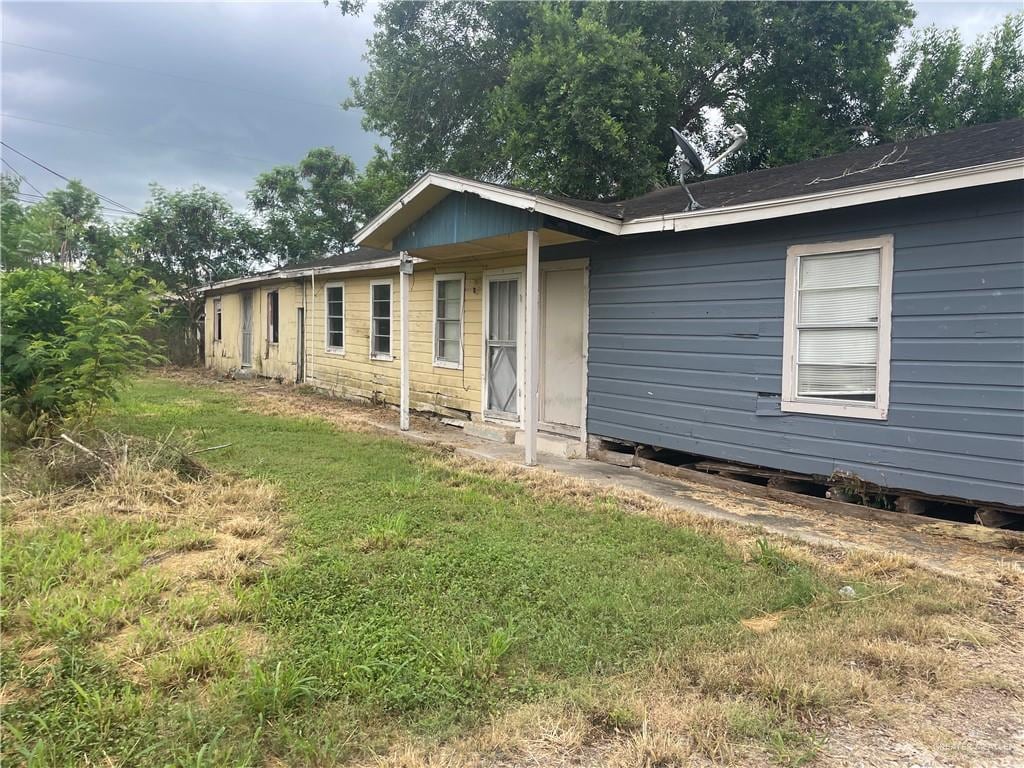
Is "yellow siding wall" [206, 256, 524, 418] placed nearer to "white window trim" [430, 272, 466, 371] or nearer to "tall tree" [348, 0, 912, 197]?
"white window trim" [430, 272, 466, 371]

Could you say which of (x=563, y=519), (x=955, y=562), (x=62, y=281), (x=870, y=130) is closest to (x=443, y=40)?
(x=870, y=130)

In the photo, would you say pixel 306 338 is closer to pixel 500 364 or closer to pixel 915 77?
pixel 500 364

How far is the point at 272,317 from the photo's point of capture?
655 inches

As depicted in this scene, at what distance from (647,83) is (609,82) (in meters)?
1.13

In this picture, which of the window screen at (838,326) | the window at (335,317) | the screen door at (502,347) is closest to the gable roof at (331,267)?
the window at (335,317)

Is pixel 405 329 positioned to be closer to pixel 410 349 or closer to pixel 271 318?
pixel 410 349

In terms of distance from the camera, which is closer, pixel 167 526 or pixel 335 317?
pixel 167 526

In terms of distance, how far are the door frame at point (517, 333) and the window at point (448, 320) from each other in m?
0.65

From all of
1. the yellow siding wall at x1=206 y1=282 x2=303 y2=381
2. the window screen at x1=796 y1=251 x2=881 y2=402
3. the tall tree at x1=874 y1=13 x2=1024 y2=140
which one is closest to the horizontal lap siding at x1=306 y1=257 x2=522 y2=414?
the yellow siding wall at x1=206 y1=282 x2=303 y2=381

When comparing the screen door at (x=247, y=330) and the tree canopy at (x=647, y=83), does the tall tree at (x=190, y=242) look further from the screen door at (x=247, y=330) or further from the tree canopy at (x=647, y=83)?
the tree canopy at (x=647, y=83)

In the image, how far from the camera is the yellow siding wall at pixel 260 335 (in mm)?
15602

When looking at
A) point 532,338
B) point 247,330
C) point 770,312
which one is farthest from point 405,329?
point 247,330

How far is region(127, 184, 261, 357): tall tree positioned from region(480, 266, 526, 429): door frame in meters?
15.2

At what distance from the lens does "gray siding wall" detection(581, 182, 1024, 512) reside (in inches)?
183
